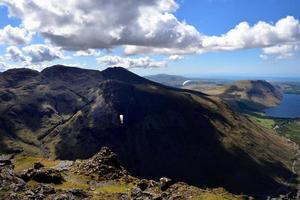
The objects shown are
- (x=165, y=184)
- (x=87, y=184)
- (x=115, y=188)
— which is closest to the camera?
(x=165, y=184)

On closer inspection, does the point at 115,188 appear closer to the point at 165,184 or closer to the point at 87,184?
the point at 87,184

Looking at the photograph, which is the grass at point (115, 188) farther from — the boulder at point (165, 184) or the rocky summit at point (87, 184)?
the boulder at point (165, 184)

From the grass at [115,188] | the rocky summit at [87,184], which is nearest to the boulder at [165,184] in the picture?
the rocky summit at [87,184]

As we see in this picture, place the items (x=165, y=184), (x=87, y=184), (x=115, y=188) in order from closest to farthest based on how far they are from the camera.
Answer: (x=165, y=184) → (x=115, y=188) → (x=87, y=184)

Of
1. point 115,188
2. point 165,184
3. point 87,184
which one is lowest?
point 115,188

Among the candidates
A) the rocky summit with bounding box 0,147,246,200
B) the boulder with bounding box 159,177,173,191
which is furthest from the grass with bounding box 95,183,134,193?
the boulder with bounding box 159,177,173,191

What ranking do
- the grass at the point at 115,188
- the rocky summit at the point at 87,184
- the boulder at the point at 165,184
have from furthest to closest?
the boulder at the point at 165,184 < the grass at the point at 115,188 < the rocky summit at the point at 87,184

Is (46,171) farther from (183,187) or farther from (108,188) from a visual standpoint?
(183,187)

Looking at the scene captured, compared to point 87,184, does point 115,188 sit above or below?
below

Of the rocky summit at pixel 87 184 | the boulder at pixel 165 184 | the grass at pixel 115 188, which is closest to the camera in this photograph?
the rocky summit at pixel 87 184

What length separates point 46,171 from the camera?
80812 mm

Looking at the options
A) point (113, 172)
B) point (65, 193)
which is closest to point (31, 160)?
point (113, 172)

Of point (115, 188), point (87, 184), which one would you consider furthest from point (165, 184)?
point (87, 184)

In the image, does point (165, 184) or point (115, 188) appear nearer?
point (165, 184)
